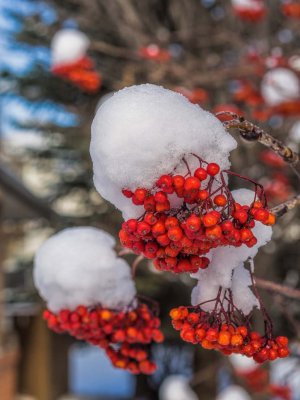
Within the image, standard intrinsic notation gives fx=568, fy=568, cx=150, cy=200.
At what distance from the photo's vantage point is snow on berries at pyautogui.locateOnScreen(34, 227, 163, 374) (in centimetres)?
160

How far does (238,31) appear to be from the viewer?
527 cm

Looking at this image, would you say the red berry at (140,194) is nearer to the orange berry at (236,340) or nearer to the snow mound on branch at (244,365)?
the orange berry at (236,340)

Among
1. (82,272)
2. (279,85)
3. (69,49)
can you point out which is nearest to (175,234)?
(82,272)

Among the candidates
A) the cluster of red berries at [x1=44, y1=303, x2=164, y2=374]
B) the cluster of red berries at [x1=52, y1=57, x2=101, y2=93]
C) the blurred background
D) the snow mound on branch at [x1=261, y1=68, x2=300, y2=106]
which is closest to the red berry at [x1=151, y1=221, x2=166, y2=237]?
the cluster of red berries at [x1=44, y1=303, x2=164, y2=374]

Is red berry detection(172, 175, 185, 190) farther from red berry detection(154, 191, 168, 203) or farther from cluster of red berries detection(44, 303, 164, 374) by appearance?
cluster of red berries detection(44, 303, 164, 374)

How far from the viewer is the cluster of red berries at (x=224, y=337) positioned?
3.87ft

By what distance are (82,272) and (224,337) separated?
0.73 m

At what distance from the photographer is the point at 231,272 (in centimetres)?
131

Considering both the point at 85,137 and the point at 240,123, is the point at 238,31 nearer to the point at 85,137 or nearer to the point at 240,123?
the point at 85,137

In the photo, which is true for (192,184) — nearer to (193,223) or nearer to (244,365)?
(193,223)

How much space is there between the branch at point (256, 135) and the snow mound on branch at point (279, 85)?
10.1ft

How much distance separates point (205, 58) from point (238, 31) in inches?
47.1

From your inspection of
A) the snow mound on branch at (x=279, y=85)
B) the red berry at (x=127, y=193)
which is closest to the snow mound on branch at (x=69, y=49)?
the snow mound on branch at (x=279, y=85)

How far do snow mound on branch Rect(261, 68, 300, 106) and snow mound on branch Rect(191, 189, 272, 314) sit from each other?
310cm
